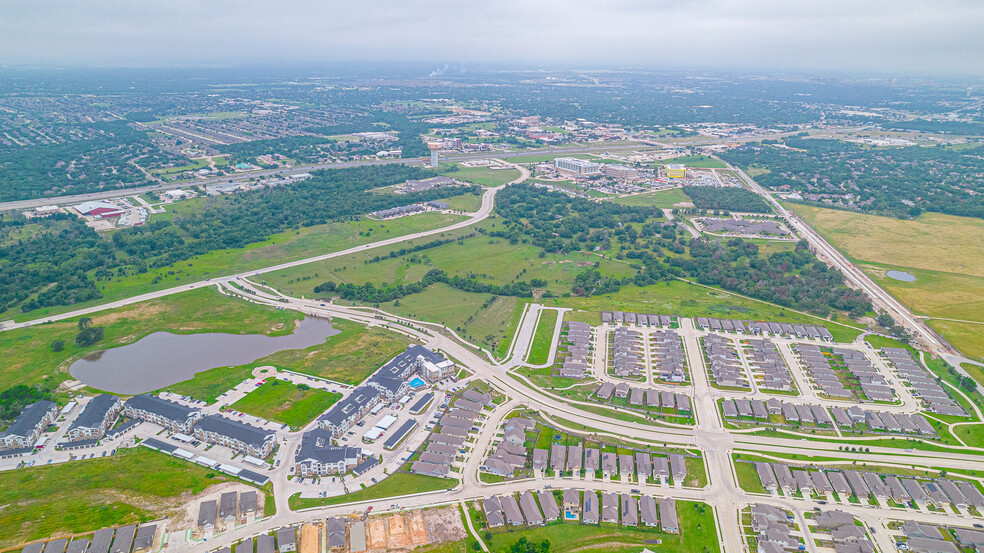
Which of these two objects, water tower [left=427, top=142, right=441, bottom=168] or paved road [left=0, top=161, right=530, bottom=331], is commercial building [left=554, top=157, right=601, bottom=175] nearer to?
paved road [left=0, top=161, right=530, bottom=331]

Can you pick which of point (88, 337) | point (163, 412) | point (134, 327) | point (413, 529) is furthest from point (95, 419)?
point (413, 529)

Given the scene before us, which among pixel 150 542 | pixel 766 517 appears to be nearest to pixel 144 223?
pixel 150 542

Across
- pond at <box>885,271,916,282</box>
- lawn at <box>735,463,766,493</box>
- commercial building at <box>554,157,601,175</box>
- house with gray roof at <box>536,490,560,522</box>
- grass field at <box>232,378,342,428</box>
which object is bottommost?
lawn at <box>735,463,766,493</box>

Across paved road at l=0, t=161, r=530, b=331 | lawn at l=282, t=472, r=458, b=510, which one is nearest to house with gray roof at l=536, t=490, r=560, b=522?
lawn at l=282, t=472, r=458, b=510

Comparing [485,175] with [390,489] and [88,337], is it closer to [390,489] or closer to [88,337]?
[88,337]

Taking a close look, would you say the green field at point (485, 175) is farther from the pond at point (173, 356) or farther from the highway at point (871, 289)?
the pond at point (173, 356)
